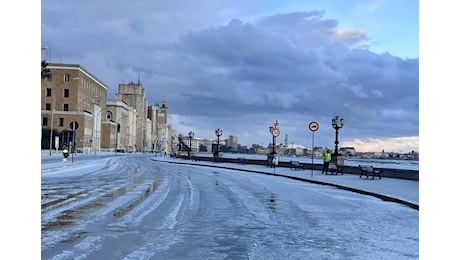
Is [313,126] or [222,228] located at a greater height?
[313,126]

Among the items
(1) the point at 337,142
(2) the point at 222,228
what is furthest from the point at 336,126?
(2) the point at 222,228

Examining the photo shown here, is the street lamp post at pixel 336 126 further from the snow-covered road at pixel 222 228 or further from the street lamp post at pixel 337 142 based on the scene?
the snow-covered road at pixel 222 228

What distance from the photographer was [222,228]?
10.7 metres

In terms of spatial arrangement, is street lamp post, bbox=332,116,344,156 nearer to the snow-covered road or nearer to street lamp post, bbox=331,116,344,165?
street lamp post, bbox=331,116,344,165

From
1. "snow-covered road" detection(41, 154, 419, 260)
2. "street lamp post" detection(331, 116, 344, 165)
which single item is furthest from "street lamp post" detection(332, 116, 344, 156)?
"snow-covered road" detection(41, 154, 419, 260)

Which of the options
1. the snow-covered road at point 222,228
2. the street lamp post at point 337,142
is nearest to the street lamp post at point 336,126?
the street lamp post at point 337,142

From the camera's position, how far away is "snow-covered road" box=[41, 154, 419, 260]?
833 cm

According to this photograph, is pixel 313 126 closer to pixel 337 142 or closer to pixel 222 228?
pixel 337 142

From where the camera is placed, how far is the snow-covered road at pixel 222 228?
27.3ft

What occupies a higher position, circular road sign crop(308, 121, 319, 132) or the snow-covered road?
circular road sign crop(308, 121, 319, 132)
